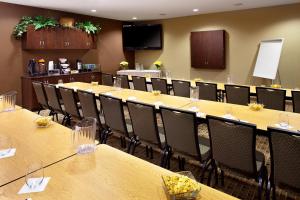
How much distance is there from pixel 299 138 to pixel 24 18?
624cm

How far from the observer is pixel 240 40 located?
7.14m

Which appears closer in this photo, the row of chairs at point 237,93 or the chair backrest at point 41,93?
the row of chairs at point 237,93

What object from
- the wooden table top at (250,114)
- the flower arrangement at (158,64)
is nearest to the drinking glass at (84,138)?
the wooden table top at (250,114)

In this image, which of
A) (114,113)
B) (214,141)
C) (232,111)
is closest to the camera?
(214,141)

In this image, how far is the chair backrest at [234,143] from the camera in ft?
6.40

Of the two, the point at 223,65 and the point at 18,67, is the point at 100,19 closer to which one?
the point at 18,67

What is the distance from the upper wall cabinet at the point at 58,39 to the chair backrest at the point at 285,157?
5716 mm

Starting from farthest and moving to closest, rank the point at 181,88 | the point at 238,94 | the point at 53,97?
the point at 181,88
the point at 53,97
the point at 238,94

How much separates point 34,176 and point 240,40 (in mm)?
6970

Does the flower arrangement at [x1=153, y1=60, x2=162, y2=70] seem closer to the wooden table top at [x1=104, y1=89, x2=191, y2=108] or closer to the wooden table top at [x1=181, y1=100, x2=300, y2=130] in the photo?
the wooden table top at [x1=104, y1=89, x2=191, y2=108]

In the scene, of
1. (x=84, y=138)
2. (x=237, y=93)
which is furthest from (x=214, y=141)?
(x=237, y=93)

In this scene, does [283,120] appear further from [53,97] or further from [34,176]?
[53,97]

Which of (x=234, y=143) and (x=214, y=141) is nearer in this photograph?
(x=234, y=143)

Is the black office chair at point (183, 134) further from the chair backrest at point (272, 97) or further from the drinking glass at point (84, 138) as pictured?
the chair backrest at point (272, 97)
